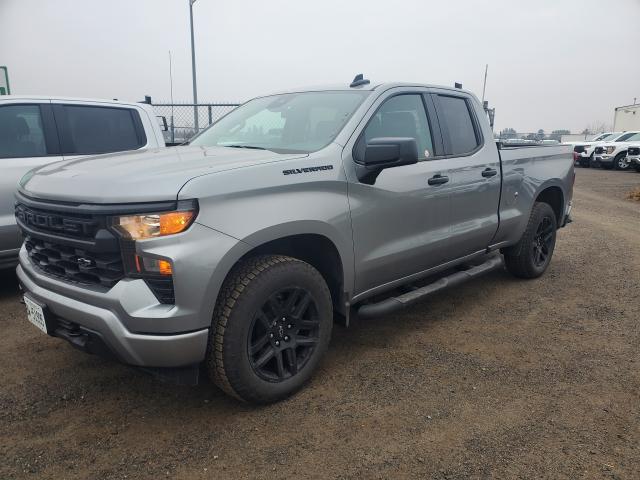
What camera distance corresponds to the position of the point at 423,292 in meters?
3.76

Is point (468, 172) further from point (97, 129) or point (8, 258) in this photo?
point (8, 258)

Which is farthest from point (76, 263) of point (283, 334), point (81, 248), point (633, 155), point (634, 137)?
point (634, 137)

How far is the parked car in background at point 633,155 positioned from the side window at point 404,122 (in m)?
20.1

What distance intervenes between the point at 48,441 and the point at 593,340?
3.68m

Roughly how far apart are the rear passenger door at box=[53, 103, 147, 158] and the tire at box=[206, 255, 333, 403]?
3216 mm

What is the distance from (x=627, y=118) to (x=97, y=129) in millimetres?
37031

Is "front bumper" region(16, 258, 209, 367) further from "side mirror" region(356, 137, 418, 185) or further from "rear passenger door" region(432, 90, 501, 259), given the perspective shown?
"rear passenger door" region(432, 90, 501, 259)

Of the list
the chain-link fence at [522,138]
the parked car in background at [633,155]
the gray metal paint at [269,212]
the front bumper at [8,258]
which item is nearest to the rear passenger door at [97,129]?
the front bumper at [8,258]

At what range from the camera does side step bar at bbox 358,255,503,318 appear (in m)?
3.38

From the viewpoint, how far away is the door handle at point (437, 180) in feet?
11.9

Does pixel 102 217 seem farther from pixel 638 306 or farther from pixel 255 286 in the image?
pixel 638 306

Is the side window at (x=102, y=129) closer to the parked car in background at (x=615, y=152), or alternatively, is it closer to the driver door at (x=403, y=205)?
the driver door at (x=403, y=205)

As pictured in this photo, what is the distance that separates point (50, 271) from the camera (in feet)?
8.94

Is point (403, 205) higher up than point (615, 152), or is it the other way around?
point (403, 205)
